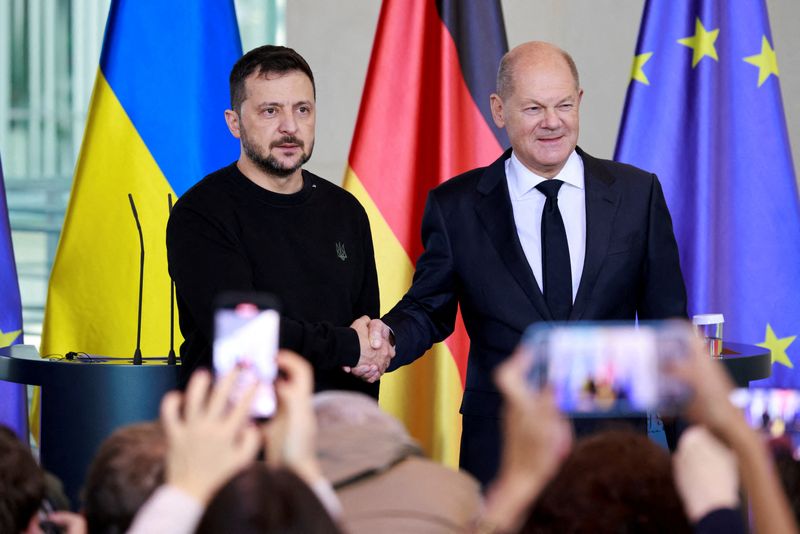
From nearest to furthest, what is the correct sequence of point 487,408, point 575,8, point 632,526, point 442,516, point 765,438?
point 632,526
point 442,516
point 765,438
point 487,408
point 575,8

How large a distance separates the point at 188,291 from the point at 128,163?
1575 mm

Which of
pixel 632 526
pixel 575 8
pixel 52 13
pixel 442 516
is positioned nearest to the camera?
pixel 632 526

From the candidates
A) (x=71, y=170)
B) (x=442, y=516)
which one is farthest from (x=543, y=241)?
(x=71, y=170)

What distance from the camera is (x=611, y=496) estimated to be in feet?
3.94

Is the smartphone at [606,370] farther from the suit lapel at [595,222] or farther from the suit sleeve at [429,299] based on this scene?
the suit sleeve at [429,299]

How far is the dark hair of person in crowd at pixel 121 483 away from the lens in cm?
144

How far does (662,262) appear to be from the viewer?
299 centimetres

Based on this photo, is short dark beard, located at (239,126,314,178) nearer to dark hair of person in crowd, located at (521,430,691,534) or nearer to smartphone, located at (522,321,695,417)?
smartphone, located at (522,321,695,417)

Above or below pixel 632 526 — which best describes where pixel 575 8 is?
above

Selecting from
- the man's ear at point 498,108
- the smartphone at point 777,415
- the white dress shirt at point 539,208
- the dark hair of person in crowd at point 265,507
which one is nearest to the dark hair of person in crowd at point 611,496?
the dark hair of person in crowd at point 265,507

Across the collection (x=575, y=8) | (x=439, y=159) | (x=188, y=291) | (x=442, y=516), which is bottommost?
(x=442, y=516)

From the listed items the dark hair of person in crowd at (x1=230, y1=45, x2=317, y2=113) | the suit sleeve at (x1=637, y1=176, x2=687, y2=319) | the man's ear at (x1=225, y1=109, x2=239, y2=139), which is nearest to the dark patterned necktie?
the suit sleeve at (x1=637, y1=176, x2=687, y2=319)

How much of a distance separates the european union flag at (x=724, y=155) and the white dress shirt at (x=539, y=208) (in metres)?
1.24

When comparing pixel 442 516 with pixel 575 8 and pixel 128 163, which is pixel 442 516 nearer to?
pixel 128 163
